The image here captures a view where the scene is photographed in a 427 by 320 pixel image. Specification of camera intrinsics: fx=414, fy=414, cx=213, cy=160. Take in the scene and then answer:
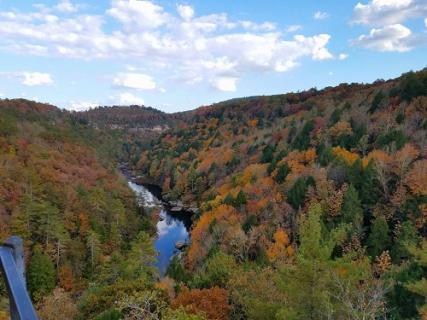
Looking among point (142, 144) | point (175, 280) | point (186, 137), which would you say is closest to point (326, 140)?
point (175, 280)

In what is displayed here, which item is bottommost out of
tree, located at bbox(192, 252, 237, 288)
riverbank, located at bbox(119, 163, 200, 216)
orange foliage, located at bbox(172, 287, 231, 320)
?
riverbank, located at bbox(119, 163, 200, 216)

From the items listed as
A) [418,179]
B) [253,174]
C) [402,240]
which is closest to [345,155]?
[418,179]

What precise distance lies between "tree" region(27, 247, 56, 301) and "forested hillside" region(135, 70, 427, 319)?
1230 cm

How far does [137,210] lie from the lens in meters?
71.1

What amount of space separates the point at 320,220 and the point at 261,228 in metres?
8.56

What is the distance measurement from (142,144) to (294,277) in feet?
597

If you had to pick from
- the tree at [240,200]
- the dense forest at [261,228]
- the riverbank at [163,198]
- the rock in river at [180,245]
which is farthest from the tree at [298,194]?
the riverbank at [163,198]

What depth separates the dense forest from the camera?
21.9 metres

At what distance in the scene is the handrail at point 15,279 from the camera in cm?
217

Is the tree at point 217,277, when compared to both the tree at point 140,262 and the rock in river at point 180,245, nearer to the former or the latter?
the tree at point 140,262

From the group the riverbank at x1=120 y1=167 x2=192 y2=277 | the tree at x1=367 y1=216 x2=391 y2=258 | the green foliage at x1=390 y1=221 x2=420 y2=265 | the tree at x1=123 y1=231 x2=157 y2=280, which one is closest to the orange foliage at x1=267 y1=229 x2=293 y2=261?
the tree at x1=367 y1=216 x2=391 y2=258

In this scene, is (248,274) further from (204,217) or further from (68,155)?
(68,155)

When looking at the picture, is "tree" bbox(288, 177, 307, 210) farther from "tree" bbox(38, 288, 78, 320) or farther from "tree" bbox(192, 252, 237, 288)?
"tree" bbox(38, 288, 78, 320)

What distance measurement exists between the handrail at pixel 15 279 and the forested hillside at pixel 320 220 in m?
10.6
